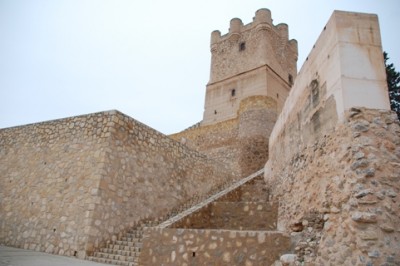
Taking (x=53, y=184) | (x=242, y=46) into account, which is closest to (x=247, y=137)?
(x=53, y=184)

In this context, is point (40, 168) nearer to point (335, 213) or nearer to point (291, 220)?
point (291, 220)

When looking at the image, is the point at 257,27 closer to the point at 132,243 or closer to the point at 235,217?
the point at 235,217

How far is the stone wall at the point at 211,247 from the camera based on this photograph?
380 centimetres

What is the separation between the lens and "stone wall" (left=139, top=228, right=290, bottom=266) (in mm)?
3801

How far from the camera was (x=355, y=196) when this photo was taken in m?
2.85

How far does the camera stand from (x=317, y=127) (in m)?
3.91

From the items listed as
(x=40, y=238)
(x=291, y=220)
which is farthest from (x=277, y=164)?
(x=40, y=238)

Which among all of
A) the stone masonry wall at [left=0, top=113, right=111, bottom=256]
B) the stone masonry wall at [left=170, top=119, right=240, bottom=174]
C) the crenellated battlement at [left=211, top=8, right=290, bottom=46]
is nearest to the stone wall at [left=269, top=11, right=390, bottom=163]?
the stone masonry wall at [left=0, top=113, right=111, bottom=256]

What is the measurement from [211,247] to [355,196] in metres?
2.07

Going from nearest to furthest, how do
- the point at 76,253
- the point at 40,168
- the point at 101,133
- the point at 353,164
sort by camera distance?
the point at 353,164 < the point at 76,253 < the point at 101,133 < the point at 40,168

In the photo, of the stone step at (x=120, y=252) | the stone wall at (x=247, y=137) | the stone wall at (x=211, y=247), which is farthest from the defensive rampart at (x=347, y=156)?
the stone wall at (x=247, y=137)

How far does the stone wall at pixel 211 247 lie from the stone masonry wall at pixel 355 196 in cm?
35

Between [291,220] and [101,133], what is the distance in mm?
4749

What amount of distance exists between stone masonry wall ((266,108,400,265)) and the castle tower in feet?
60.6
